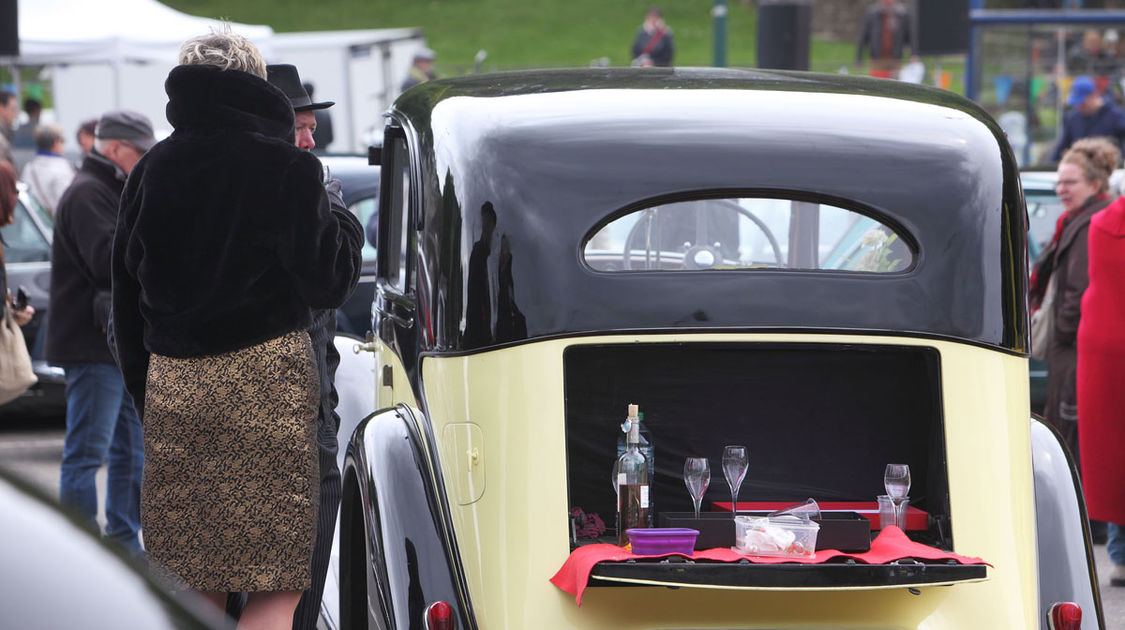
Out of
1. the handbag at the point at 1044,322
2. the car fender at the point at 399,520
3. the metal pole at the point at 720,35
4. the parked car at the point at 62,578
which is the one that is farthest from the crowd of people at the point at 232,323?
the metal pole at the point at 720,35

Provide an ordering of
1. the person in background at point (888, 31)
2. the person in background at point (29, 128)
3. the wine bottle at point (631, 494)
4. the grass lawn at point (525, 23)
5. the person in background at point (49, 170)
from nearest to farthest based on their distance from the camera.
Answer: the wine bottle at point (631, 494) < the person in background at point (49, 170) < the person in background at point (29, 128) < the person in background at point (888, 31) < the grass lawn at point (525, 23)

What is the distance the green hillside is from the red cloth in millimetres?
36044

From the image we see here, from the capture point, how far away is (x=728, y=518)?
3.61 m

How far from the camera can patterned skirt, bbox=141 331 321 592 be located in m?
3.82

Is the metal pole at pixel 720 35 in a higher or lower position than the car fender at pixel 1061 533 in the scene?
higher

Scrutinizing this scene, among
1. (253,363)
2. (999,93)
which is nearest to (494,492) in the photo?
(253,363)

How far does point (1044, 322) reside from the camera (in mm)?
7203

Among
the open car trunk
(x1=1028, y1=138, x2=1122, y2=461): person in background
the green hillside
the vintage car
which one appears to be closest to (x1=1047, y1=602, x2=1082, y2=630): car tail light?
the vintage car

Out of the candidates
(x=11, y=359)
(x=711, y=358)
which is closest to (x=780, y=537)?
(x=711, y=358)

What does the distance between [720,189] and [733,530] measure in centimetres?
84

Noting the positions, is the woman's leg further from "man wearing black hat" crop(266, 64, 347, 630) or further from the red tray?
the red tray

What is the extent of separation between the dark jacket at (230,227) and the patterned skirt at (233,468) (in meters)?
0.08

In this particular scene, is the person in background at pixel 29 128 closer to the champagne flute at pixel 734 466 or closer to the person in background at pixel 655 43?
the person in background at pixel 655 43

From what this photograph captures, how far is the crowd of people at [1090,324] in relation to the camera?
6.37m
